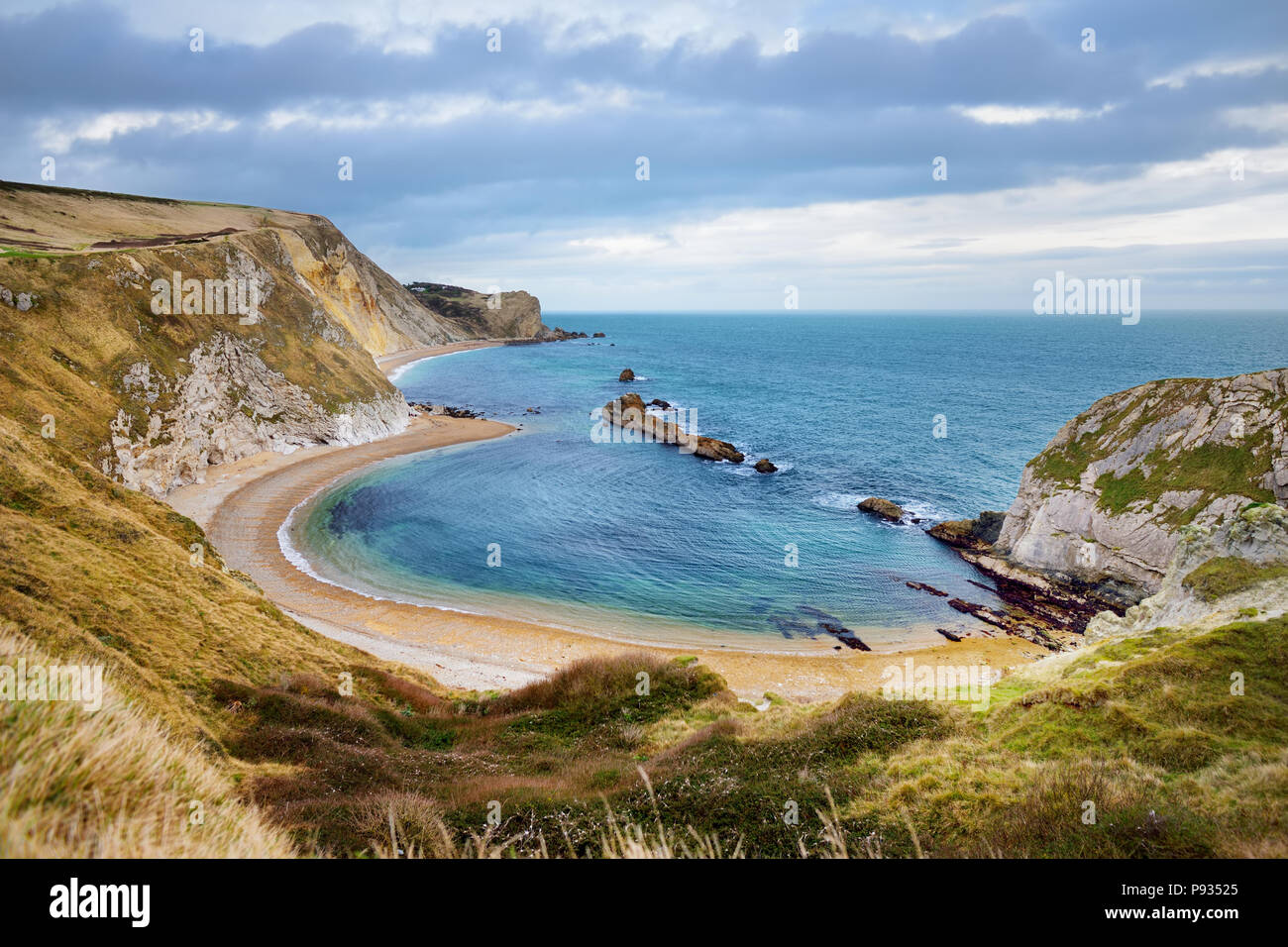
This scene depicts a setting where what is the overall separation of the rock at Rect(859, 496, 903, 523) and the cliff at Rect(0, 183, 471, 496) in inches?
1983

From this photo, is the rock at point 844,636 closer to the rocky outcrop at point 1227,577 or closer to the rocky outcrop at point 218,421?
the rocky outcrop at point 1227,577

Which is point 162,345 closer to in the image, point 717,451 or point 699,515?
point 699,515

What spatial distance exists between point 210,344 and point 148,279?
20.9 feet

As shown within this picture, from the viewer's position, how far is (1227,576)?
17.2 m

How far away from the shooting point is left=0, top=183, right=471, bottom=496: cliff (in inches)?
1452

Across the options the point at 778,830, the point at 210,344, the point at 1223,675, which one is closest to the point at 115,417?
the point at 210,344

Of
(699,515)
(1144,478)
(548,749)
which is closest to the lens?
(548,749)

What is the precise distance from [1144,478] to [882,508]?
16.2 m

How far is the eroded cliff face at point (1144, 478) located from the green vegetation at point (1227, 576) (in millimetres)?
10781

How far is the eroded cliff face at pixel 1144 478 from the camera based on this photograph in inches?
1125

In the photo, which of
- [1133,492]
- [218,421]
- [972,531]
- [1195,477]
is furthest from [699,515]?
[218,421]

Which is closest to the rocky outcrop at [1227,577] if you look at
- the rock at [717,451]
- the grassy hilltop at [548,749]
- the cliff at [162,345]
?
the grassy hilltop at [548,749]

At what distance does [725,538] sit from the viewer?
4106 cm

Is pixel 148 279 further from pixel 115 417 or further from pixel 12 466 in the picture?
pixel 12 466
